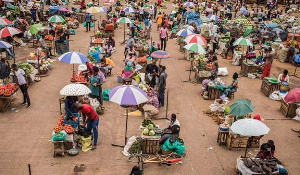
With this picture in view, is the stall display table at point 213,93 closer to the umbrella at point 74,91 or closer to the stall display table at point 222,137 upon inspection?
the stall display table at point 222,137

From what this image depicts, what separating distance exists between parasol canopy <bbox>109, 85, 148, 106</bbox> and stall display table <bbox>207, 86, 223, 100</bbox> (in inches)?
198

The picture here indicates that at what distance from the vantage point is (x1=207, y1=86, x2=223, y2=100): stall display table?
43.4ft

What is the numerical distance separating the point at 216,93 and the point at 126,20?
8.62 m

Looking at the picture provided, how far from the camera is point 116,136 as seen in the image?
1011cm

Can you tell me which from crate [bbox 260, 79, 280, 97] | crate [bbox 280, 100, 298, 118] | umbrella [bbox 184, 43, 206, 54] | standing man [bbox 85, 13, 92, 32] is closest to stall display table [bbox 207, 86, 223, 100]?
umbrella [bbox 184, 43, 206, 54]

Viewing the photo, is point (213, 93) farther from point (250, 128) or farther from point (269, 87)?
point (250, 128)

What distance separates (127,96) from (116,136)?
2009mm

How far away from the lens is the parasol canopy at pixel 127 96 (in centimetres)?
860

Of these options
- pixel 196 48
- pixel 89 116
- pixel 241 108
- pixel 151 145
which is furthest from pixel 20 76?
pixel 241 108

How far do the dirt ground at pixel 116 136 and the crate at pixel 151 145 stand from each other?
0.53m

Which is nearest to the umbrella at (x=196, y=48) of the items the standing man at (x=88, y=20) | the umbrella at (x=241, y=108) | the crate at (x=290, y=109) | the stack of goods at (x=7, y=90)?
the crate at (x=290, y=109)

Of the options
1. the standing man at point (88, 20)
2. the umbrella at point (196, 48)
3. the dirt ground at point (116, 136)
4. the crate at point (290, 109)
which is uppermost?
the standing man at point (88, 20)

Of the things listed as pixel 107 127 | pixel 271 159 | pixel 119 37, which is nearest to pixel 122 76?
pixel 107 127

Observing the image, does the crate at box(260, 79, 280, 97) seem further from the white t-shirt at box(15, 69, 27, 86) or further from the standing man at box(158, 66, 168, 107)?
the white t-shirt at box(15, 69, 27, 86)
